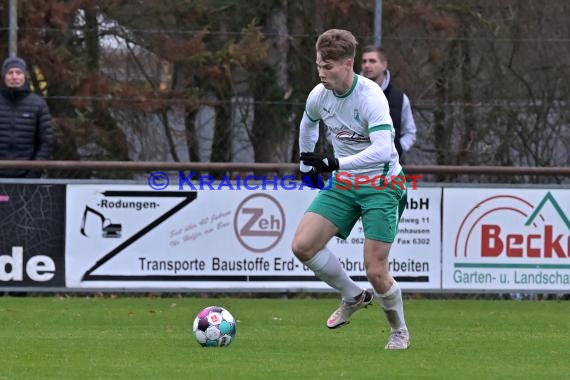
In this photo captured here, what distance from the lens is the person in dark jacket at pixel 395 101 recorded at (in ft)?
35.6

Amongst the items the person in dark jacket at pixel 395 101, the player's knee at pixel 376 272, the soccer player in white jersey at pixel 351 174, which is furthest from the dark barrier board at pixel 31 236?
the player's knee at pixel 376 272

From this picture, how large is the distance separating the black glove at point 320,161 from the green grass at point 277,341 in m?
1.09

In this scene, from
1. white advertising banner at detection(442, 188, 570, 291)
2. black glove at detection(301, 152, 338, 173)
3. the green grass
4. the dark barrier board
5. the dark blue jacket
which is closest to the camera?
the green grass

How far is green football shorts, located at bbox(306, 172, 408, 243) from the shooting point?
7.52m

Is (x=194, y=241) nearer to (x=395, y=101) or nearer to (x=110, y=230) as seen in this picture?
(x=110, y=230)

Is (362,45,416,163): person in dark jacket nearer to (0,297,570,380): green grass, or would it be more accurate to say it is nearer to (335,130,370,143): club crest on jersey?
(0,297,570,380): green grass

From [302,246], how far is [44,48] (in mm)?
5676

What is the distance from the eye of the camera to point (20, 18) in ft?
40.8

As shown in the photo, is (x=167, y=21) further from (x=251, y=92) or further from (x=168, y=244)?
(x=168, y=244)

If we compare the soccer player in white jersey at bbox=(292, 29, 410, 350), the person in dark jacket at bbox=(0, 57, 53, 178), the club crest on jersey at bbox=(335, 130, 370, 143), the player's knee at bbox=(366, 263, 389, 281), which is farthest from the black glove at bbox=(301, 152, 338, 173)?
the person in dark jacket at bbox=(0, 57, 53, 178)

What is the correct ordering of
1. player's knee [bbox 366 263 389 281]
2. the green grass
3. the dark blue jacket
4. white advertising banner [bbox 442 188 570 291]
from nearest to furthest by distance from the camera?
the green grass → player's knee [bbox 366 263 389 281] → the dark blue jacket → white advertising banner [bbox 442 188 570 291]

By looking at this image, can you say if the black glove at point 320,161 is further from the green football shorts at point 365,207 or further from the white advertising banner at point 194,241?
the white advertising banner at point 194,241

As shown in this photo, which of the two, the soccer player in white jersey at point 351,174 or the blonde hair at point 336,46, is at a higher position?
the blonde hair at point 336,46

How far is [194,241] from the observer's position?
1149 cm
